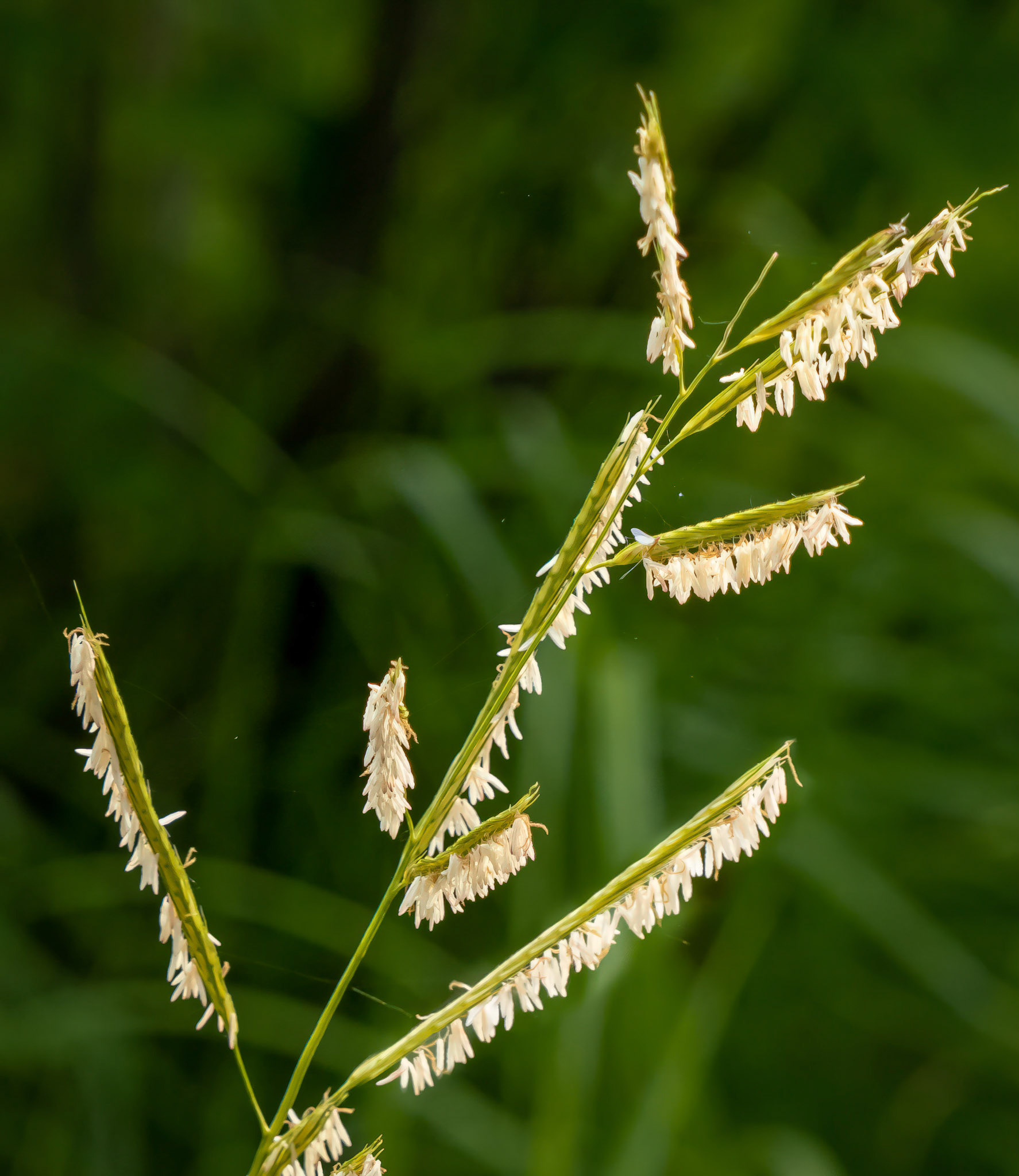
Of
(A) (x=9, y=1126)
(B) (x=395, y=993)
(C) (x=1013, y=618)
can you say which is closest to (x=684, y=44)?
(C) (x=1013, y=618)

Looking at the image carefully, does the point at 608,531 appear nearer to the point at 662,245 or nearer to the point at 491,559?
the point at 662,245

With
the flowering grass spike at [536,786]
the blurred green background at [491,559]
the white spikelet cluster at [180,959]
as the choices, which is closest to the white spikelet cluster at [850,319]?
the flowering grass spike at [536,786]

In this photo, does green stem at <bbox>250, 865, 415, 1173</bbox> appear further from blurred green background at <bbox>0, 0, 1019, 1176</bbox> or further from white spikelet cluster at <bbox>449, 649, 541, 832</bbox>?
blurred green background at <bbox>0, 0, 1019, 1176</bbox>

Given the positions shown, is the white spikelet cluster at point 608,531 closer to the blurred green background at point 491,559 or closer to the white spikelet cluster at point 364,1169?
the white spikelet cluster at point 364,1169

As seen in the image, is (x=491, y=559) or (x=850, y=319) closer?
(x=850, y=319)

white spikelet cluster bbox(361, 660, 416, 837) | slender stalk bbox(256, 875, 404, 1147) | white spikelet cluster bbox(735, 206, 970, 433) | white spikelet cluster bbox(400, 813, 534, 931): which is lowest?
slender stalk bbox(256, 875, 404, 1147)

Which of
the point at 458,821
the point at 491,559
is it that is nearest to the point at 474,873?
the point at 458,821

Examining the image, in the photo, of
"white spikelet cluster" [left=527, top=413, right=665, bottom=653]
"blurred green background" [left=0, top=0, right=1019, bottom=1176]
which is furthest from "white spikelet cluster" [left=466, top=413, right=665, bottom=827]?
"blurred green background" [left=0, top=0, right=1019, bottom=1176]
